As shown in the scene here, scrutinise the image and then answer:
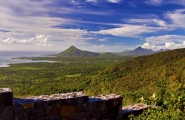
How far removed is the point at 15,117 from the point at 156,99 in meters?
3.85

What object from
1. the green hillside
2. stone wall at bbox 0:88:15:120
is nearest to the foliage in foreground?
the green hillside

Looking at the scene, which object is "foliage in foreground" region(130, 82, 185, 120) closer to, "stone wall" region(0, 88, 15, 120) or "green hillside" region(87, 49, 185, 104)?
"green hillside" region(87, 49, 185, 104)

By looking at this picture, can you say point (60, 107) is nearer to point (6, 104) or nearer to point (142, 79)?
point (6, 104)

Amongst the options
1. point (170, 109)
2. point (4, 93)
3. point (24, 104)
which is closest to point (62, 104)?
point (24, 104)

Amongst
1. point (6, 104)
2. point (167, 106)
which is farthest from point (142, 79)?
point (6, 104)

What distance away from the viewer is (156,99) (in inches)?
230

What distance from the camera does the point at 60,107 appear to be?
13.9 feet

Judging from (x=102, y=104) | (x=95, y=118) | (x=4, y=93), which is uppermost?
(x=4, y=93)

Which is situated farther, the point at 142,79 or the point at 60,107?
the point at 142,79

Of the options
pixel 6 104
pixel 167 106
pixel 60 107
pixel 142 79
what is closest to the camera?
pixel 6 104

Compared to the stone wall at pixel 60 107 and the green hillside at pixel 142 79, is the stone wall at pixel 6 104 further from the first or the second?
the green hillside at pixel 142 79

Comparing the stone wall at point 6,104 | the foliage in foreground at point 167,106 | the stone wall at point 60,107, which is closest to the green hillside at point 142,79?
the foliage in foreground at point 167,106

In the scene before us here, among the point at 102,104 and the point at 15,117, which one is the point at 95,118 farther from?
the point at 15,117

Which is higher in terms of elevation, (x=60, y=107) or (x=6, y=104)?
(x=6, y=104)
